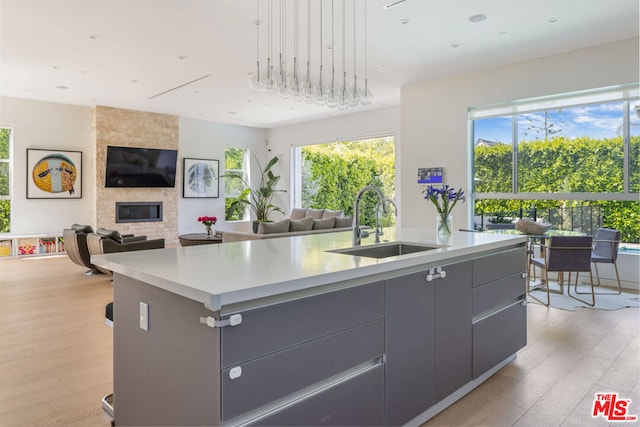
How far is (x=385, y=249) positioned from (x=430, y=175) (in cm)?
458

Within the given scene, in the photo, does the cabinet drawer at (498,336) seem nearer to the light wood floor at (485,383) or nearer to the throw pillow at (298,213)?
the light wood floor at (485,383)

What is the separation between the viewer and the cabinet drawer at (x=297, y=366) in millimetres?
1395

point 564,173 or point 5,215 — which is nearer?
point 564,173

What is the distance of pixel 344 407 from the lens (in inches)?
68.4

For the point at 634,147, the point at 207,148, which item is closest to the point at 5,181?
the point at 207,148

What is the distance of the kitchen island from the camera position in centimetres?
142

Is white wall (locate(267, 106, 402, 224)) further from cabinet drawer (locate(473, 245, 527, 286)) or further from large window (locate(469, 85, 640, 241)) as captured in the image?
cabinet drawer (locate(473, 245, 527, 286))

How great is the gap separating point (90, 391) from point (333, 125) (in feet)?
28.1

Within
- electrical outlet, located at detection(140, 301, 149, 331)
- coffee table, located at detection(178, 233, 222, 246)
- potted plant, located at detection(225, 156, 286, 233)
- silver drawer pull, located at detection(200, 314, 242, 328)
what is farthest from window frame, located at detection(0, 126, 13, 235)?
silver drawer pull, located at detection(200, 314, 242, 328)

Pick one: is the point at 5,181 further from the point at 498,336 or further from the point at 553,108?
the point at 553,108

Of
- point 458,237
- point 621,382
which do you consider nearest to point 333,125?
point 458,237

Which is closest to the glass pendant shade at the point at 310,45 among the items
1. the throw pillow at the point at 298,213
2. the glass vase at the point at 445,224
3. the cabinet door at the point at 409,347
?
the glass vase at the point at 445,224

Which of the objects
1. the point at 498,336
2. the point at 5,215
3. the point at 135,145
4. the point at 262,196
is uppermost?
the point at 135,145

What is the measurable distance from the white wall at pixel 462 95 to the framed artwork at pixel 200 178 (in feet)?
18.3
